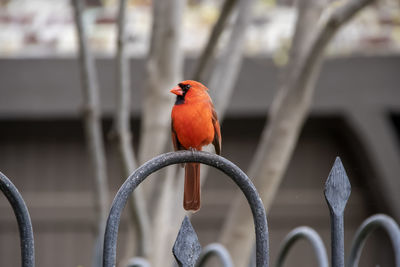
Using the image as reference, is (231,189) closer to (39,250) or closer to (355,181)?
(355,181)

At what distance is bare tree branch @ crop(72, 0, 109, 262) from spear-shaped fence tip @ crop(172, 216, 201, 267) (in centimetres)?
177

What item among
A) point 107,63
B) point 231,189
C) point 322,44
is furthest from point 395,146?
point 322,44

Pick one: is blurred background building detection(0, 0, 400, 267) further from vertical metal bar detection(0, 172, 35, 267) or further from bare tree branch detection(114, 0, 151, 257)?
vertical metal bar detection(0, 172, 35, 267)

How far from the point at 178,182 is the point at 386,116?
98.0 inches

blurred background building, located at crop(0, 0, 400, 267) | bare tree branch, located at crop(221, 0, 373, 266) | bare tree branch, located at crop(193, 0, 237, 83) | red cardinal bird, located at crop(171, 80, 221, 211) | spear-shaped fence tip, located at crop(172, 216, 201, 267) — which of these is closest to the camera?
spear-shaped fence tip, located at crop(172, 216, 201, 267)

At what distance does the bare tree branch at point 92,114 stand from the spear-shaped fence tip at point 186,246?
1.77 meters

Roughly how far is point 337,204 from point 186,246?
1.13 feet

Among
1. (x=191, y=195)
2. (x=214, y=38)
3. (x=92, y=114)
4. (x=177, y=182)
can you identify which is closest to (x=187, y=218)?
(x=191, y=195)

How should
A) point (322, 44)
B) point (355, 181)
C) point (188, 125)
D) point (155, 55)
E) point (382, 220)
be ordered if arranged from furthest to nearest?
point (355, 181) → point (155, 55) → point (322, 44) → point (188, 125) → point (382, 220)

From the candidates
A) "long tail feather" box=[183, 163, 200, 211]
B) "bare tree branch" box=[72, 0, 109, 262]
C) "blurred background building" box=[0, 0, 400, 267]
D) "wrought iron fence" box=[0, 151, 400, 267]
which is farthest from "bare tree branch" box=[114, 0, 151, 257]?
"blurred background building" box=[0, 0, 400, 267]

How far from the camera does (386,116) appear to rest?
5055 millimetres

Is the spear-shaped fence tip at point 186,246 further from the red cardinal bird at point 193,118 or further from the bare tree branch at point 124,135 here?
the bare tree branch at point 124,135

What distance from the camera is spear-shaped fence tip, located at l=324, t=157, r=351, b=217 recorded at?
1.37 meters

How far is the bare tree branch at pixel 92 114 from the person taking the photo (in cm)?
294
